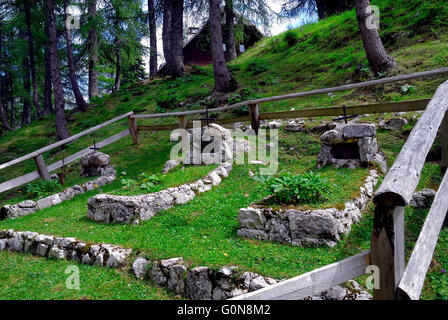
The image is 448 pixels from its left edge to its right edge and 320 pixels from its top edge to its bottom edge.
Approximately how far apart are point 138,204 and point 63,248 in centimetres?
151

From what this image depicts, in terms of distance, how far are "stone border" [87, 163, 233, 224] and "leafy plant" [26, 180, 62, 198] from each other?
3.19m

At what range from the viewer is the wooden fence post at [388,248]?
89.4 inches

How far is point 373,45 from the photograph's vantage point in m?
10.1

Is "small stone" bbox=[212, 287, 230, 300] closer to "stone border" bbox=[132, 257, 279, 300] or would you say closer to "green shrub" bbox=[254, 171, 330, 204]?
Answer: "stone border" bbox=[132, 257, 279, 300]

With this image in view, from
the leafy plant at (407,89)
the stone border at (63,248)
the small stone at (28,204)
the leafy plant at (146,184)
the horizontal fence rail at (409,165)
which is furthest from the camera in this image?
the leafy plant at (407,89)

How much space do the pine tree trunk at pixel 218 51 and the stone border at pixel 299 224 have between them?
9.84 metres

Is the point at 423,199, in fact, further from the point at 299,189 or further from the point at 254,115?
the point at 254,115

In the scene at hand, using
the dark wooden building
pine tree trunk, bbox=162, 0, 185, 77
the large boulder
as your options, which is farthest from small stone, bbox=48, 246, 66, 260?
the dark wooden building

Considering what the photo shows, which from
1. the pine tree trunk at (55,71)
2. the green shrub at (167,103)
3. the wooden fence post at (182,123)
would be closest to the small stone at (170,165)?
the wooden fence post at (182,123)

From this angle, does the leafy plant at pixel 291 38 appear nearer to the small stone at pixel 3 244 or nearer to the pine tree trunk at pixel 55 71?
the pine tree trunk at pixel 55 71

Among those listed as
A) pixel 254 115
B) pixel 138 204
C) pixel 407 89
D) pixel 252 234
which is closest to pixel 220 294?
pixel 252 234

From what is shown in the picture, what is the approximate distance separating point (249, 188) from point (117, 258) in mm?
3021
